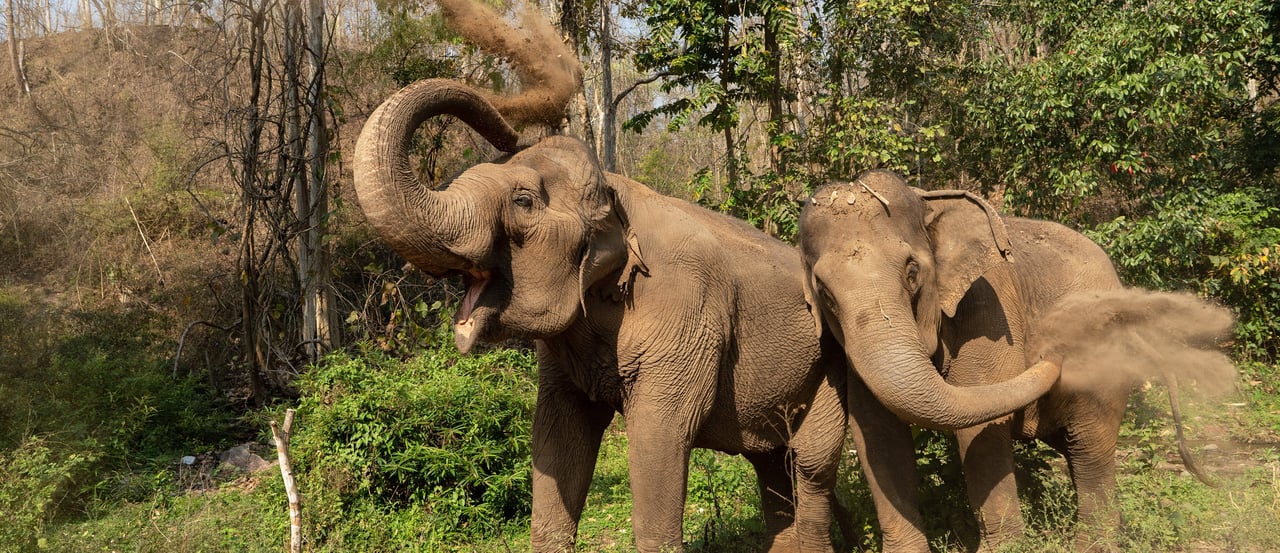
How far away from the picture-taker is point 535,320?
400 cm

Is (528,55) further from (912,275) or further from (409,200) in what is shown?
(912,275)

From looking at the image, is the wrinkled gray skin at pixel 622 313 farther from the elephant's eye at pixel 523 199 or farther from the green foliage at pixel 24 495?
the green foliage at pixel 24 495

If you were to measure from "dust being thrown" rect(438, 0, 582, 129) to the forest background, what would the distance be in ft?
1.35

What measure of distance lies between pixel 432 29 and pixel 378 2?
2.81 feet

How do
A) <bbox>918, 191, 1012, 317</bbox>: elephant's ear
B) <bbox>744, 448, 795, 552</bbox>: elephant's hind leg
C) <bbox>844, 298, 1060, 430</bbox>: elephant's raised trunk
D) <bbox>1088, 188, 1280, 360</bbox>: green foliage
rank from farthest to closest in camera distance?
<bbox>1088, 188, 1280, 360</bbox>: green foliage < <bbox>744, 448, 795, 552</bbox>: elephant's hind leg < <bbox>918, 191, 1012, 317</bbox>: elephant's ear < <bbox>844, 298, 1060, 430</bbox>: elephant's raised trunk

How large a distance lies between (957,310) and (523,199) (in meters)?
2.17

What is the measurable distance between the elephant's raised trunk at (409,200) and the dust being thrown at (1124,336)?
115 inches

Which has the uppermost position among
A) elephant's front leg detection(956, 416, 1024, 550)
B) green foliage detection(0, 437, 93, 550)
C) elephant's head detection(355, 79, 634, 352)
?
elephant's head detection(355, 79, 634, 352)

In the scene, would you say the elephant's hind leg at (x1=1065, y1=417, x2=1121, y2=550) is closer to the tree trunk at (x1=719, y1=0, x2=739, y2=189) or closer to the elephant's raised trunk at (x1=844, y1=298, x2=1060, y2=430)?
the elephant's raised trunk at (x1=844, y1=298, x2=1060, y2=430)

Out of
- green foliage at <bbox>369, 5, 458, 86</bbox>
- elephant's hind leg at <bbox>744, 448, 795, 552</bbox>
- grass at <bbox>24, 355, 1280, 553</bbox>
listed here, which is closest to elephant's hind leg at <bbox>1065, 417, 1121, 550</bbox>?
grass at <bbox>24, 355, 1280, 553</bbox>

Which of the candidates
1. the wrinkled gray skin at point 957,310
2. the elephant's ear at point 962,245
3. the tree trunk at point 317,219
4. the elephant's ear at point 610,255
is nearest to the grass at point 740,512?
the wrinkled gray skin at point 957,310

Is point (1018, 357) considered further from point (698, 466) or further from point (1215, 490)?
point (698, 466)

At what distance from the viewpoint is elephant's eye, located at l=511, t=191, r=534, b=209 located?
12.9ft

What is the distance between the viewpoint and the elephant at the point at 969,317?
4273 millimetres
